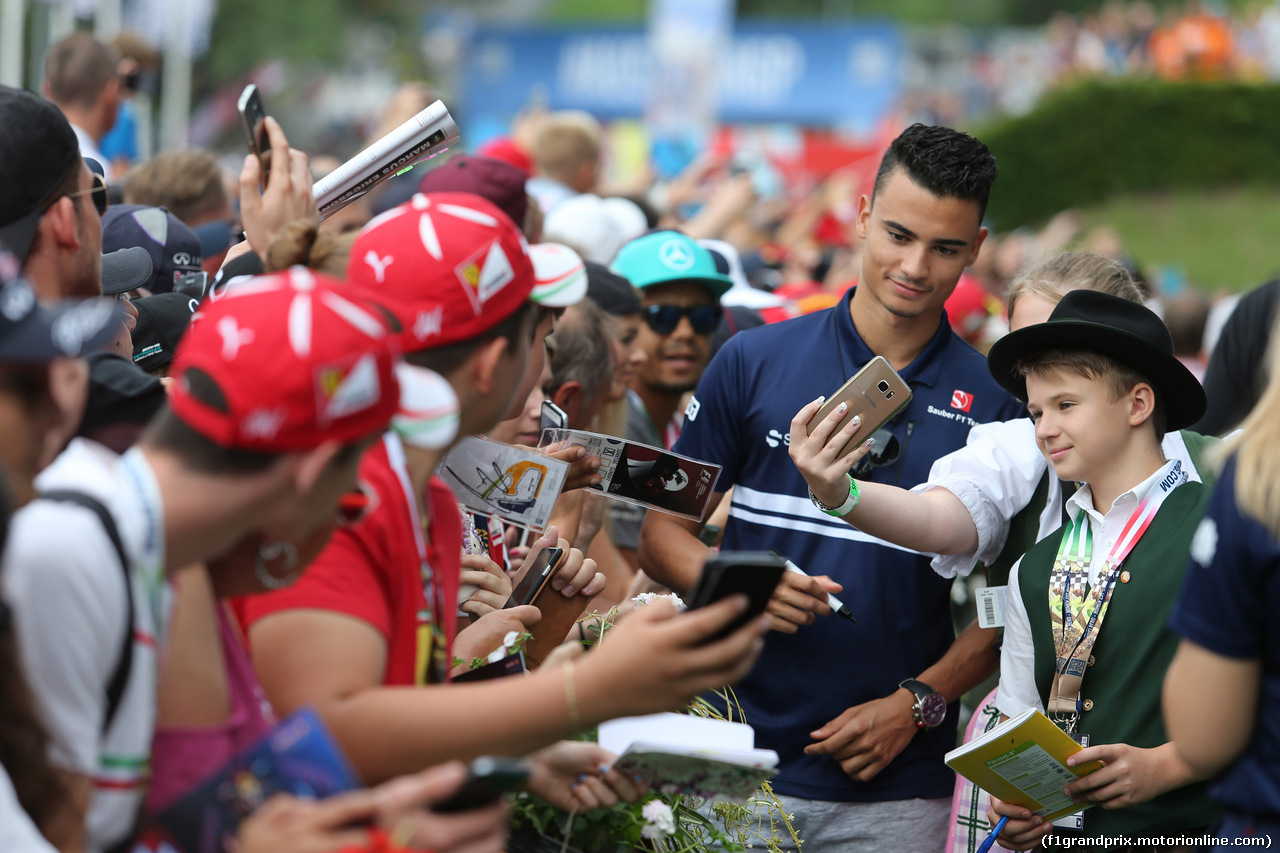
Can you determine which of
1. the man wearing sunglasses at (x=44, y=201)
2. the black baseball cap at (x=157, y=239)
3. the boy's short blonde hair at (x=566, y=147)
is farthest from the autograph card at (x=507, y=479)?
the boy's short blonde hair at (x=566, y=147)

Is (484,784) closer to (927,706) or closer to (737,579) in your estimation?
(737,579)

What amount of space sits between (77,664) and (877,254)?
260 cm

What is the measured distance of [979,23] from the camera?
5216 cm

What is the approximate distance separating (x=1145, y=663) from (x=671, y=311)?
281 centimetres

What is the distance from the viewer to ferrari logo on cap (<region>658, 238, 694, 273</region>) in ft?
17.3

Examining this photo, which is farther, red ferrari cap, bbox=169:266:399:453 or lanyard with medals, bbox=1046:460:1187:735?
lanyard with medals, bbox=1046:460:1187:735

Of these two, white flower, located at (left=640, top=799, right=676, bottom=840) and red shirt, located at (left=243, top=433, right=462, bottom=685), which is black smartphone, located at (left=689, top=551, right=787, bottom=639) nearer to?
red shirt, located at (left=243, top=433, right=462, bottom=685)

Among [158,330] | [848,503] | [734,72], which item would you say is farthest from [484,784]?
[734,72]

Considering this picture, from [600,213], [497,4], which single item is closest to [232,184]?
[600,213]

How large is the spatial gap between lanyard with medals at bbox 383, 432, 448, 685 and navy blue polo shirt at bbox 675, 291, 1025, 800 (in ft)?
5.12

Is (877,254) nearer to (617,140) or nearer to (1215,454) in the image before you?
(1215,454)

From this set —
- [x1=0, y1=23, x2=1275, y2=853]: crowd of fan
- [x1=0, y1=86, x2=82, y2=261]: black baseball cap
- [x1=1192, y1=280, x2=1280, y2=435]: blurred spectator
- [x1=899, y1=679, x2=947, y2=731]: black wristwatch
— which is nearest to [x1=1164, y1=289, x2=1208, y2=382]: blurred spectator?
[x1=1192, y1=280, x2=1280, y2=435]: blurred spectator

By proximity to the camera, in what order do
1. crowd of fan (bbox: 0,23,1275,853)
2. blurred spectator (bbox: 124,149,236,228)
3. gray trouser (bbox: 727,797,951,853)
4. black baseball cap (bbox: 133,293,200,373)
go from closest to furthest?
crowd of fan (bbox: 0,23,1275,853)
gray trouser (bbox: 727,797,951,853)
black baseball cap (bbox: 133,293,200,373)
blurred spectator (bbox: 124,149,236,228)

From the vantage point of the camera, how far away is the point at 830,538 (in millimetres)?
3568
